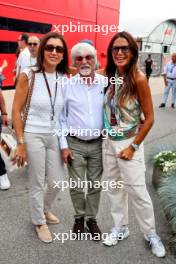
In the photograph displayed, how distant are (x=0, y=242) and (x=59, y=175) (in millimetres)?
830

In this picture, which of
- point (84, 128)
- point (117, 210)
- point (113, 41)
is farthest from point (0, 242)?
point (113, 41)

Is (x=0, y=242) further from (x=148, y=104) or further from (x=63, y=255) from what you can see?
(x=148, y=104)

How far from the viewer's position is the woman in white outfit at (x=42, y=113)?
2891 mm

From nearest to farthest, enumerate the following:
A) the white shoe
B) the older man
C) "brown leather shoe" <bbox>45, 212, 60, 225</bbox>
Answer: the older man, "brown leather shoe" <bbox>45, 212, 60, 225</bbox>, the white shoe

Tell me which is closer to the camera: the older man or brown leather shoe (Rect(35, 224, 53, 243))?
the older man

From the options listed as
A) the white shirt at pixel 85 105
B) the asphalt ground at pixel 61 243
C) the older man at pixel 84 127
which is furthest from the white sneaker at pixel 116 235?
the white shirt at pixel 85 105

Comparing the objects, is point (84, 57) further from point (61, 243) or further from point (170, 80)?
point (170, 80)

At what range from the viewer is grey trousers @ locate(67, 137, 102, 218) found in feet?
10.1

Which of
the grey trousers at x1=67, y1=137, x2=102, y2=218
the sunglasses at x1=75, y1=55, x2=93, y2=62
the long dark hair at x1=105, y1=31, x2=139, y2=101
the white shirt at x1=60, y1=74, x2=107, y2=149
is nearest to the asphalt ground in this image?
A: the grey trousers at x1=67, y1=137, x2=102, y2=218

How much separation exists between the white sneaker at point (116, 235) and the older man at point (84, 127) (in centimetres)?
16

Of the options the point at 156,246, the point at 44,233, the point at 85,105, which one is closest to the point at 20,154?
the point at 85,105

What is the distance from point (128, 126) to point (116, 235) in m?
1.11

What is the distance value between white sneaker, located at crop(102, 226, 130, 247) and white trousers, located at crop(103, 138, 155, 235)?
1.01ft

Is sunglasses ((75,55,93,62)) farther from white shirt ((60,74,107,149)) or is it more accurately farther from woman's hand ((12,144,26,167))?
woman's hand ((12,144,26,167))
